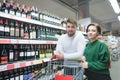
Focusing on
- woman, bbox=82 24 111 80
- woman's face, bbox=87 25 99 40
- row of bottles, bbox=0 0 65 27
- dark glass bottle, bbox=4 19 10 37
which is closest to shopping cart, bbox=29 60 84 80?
woman, bbox=82 24 111 80

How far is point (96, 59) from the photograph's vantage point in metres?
2.04

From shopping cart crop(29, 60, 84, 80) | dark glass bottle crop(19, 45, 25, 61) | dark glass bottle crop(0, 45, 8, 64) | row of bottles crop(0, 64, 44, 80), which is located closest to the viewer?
shopping cart crop(29, 60, 84, 80)

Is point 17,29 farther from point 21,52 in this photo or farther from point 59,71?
point 59,71

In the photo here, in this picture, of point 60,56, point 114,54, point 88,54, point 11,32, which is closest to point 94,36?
point 88,54

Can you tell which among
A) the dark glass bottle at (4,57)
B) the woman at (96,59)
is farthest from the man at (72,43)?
the dark glass bottle at (4,57)

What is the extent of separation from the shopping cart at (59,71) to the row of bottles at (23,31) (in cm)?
95

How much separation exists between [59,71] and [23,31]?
1211mm

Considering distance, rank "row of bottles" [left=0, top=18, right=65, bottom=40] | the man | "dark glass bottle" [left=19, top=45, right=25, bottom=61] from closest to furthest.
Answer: the man, "row of bottles" [left=0, top=18, right=65, bottom=40], "dark glass bottle" [left=19, top=45, right=25, bottom=61]

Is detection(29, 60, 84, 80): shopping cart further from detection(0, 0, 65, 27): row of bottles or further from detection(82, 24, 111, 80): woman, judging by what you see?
detection(0, 0, 65, 27): row of bottles

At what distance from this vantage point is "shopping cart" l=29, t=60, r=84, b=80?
6.25 feet

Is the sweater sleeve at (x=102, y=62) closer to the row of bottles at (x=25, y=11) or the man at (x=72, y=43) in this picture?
the man at (x=72, y=43)

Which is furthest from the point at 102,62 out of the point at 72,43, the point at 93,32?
the point at 72,43

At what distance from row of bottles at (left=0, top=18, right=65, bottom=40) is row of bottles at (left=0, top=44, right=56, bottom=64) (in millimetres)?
238

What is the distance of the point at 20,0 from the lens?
4527 mm
